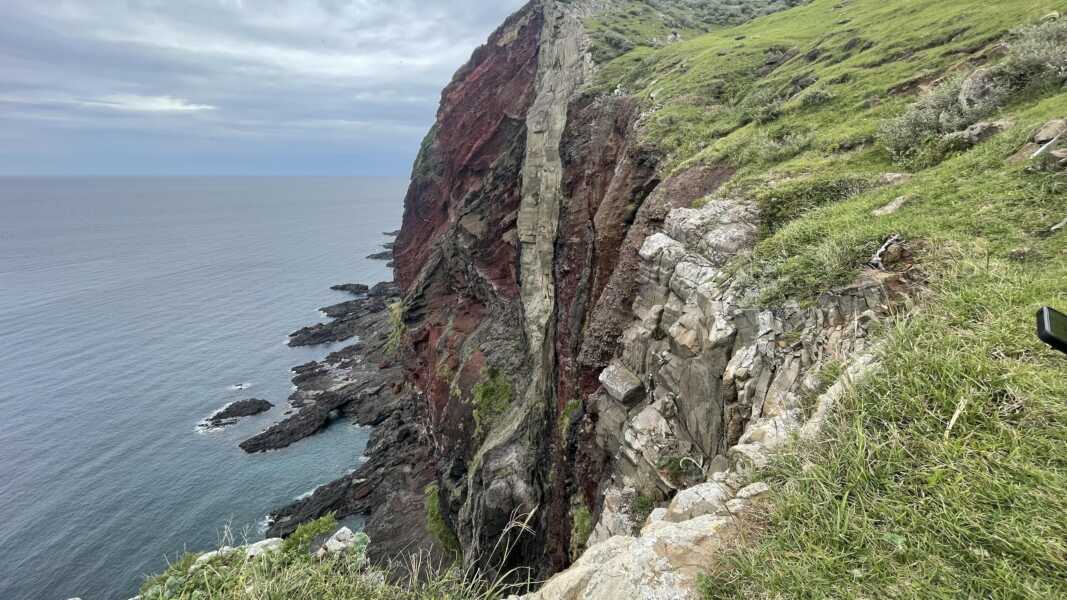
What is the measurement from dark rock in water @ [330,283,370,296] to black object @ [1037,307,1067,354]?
100 metres

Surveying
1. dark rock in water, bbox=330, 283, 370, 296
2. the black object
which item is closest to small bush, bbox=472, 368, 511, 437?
the black object

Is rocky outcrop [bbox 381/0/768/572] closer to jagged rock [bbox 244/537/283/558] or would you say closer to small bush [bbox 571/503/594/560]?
small bush [bbox 571/503/594/560]

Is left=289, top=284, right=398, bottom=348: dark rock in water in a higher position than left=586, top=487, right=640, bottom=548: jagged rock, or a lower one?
lower

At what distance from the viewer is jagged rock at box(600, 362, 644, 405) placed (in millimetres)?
14219

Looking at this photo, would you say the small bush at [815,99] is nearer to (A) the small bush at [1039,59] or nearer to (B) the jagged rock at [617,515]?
(A) the small bush at [1039,59]

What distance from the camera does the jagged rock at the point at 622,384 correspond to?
46.6 ft

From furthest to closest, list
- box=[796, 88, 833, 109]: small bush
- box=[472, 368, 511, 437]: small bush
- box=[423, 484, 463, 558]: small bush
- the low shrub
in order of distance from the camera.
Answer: box=[423, 484, 463, 558]: small bush
box=[472, 368, 511, 437]: small bush
the low shrub
box=[796, 88, 833, 109]: small bush

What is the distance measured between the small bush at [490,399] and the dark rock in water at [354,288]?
234ft

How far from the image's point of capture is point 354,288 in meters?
98.8

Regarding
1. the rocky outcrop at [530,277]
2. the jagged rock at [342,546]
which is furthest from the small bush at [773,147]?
the jagged rock at [342,546]

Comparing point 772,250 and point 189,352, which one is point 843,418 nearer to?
point 772,250

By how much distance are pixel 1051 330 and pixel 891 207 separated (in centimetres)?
776

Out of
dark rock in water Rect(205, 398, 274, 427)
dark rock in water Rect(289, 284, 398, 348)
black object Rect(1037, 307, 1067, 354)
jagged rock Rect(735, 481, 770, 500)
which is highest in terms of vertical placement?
black object Rect(1037, 307, 1067, 354)

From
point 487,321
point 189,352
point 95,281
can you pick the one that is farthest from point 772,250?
point 95,281
